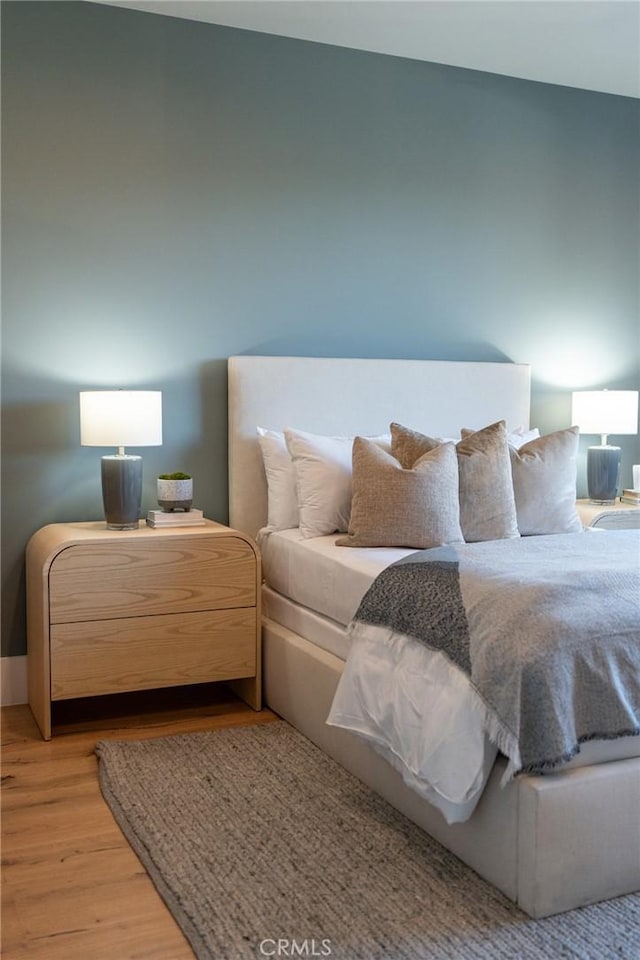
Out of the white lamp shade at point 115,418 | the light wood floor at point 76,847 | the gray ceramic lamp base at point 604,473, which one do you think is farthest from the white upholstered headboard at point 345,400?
the light wood floor at point 76,847

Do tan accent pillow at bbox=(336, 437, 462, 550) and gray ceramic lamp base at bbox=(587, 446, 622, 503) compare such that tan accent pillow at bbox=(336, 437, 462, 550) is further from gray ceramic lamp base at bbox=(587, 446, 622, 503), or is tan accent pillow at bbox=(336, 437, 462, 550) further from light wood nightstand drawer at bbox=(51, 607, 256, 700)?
gray ceramic lamp base at bbox=(587, 446, 622, 503)

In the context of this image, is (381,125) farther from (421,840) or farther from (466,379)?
(421,840)

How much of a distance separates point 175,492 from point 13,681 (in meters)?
A: 0.92

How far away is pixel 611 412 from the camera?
14.3ft

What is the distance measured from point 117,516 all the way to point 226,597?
0.47 m

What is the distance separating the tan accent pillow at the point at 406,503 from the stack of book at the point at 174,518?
56 centimetres

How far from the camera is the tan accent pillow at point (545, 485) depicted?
3.47 m

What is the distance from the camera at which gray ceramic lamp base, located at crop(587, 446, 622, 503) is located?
4332 millimetres

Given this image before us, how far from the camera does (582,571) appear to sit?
7.79 feet

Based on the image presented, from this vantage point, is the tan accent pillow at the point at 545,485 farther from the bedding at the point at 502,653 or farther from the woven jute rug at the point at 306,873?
the woven jute rug at the point at 306,873

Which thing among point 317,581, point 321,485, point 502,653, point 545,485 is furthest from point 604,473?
point 502,653

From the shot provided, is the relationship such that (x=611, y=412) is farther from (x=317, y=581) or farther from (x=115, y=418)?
(x=115, y=418)

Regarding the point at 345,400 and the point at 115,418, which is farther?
the point at 345,400

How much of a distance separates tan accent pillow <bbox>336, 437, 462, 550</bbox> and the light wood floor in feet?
2.53
